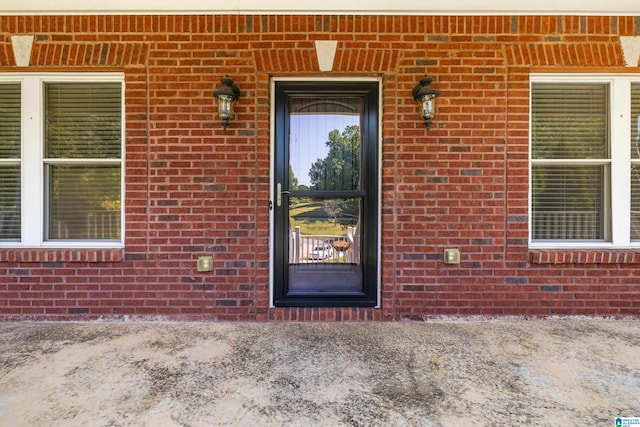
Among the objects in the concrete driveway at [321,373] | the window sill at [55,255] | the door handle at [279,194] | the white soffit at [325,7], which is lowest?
the concrete driveway at [321,373]

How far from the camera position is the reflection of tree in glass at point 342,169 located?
2.77 m

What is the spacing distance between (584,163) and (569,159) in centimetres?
13

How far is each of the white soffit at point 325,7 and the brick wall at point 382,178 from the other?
67 millimetres

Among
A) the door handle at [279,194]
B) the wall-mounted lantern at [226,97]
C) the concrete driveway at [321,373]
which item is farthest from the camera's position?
the door handle at [279,194]

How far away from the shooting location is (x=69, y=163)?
273 centimetres

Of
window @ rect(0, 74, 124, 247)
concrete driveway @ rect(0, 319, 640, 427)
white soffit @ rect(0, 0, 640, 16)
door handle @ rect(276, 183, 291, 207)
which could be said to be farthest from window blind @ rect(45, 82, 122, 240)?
door handle @ rect(276, 183, 291, 207)

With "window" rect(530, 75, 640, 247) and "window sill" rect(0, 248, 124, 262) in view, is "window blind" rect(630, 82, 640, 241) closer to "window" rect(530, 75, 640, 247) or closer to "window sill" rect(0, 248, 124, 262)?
"window" rect(530, 75, 640, 247)

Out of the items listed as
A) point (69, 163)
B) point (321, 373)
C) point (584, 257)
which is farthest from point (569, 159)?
point (69, 163)

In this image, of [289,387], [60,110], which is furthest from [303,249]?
[60,110]

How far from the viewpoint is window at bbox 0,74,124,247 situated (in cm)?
270

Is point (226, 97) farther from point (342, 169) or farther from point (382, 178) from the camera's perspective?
point (382, 178)

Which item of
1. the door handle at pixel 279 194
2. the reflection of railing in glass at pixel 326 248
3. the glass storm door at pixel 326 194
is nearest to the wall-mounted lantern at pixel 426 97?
the glass storm door at pixel 326 194

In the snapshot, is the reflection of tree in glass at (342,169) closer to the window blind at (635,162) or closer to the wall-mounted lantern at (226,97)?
the wall-mounted lantern at (226,97)

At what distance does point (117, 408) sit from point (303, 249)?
1.64 metres
